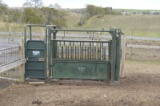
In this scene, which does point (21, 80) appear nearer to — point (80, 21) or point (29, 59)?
point (29, 59)

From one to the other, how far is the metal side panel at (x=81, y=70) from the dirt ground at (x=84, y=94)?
226mm

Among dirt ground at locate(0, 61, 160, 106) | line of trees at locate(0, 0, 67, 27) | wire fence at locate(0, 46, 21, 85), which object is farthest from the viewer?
line of trees at locate(0, 0, 67, 27)

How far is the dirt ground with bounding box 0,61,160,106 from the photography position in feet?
29.4

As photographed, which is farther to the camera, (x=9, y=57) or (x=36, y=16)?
(x=36, y=16)

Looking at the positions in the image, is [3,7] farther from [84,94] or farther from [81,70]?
[84,94]

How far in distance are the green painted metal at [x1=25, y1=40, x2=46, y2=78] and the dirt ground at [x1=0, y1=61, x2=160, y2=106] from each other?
51 cm

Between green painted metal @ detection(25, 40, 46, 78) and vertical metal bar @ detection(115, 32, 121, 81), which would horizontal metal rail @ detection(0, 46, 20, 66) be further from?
vertical metal bar @ detection(115, 32, 121, 81)

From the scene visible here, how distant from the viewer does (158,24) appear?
5088 cm

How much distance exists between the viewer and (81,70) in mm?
11602

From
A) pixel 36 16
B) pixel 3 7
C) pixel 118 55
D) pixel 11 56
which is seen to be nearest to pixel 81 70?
pixel 118 55

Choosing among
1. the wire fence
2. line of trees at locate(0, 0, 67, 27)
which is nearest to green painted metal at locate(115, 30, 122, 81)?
the wire fence

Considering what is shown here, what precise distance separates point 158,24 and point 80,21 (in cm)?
1194

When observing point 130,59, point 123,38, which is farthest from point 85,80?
point 130,59

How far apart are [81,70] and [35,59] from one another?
154 centimetres
